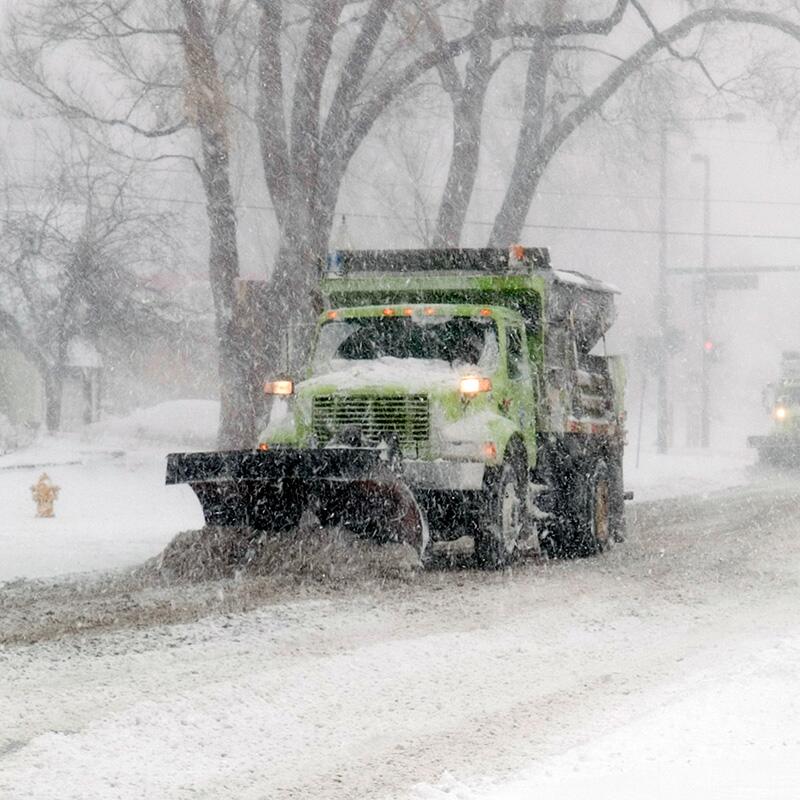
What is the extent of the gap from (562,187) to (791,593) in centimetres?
4524

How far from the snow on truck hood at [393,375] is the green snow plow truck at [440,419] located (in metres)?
0.02

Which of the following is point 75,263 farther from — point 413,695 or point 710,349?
point 413,695

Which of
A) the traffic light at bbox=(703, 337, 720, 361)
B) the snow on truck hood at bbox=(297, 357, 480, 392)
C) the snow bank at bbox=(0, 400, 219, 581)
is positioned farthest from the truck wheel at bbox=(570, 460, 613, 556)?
the traffic light at bbox=(703, 337, 720, 361)

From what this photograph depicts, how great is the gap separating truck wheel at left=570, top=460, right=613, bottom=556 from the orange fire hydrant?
653cm

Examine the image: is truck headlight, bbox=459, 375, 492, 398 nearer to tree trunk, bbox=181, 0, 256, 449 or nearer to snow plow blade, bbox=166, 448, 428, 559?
snow plow blade, bbox=166, 448, 428, 559

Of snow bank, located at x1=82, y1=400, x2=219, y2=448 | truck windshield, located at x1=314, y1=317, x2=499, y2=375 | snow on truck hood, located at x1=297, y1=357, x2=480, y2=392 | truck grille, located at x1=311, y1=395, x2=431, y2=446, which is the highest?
truck windshield, located at x1=314, y1=317, x2=499, y2=375

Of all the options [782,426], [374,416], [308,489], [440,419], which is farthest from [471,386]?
[782,426]

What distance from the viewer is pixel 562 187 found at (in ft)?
181

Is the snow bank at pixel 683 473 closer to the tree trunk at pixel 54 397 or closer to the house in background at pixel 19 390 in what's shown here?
the tree trunk at pixel 54 397

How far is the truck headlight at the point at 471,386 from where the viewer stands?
12.0 m

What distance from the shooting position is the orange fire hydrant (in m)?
17.2

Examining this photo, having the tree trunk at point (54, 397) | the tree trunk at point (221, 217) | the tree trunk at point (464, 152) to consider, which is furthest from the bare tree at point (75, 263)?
the tree trunk at point (221, 217)

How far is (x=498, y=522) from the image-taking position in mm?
12172

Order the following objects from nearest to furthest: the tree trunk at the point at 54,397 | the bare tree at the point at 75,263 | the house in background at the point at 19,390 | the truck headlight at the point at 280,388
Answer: the truck headlight at the point at 280,388, the bare tree at the point at 75,263, the tree trunk at the point at 54,397, the house in background at the point at 19,390
